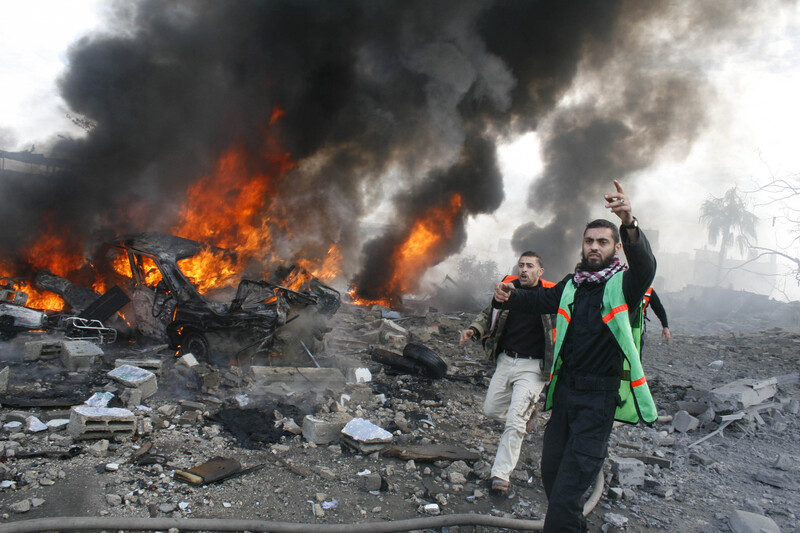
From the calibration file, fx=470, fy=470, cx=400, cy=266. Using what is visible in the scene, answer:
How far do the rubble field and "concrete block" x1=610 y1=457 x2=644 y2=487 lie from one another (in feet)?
0.04

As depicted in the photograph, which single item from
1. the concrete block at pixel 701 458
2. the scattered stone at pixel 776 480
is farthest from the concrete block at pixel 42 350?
the scattered stone at pixel 776 480

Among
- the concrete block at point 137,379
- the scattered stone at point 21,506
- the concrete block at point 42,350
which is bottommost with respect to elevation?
the scattered stone at point 21,506

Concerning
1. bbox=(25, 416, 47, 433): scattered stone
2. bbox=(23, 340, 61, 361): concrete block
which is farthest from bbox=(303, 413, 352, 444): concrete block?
bbox=(23, 340, 61, 361): concrete block

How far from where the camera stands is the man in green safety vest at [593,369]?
99.0 inches

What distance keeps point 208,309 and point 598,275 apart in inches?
230

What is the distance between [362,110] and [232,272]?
911cm

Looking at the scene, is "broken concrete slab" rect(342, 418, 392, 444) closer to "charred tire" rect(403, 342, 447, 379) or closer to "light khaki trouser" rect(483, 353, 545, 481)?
"light khaki trouser" rect(483, 353, 545, 481)

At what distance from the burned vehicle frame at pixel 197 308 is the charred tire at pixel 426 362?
1590mm

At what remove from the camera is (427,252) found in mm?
19594

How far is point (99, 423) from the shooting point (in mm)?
4055

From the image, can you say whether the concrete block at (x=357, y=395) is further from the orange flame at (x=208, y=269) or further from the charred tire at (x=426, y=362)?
the orange flame at (x=208, y=269)

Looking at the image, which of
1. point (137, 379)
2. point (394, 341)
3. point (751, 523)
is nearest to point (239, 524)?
point (137, 379)

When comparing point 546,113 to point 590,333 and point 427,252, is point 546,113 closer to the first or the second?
point 427,252

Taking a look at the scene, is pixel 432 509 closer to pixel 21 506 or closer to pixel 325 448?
pixel 325 448
